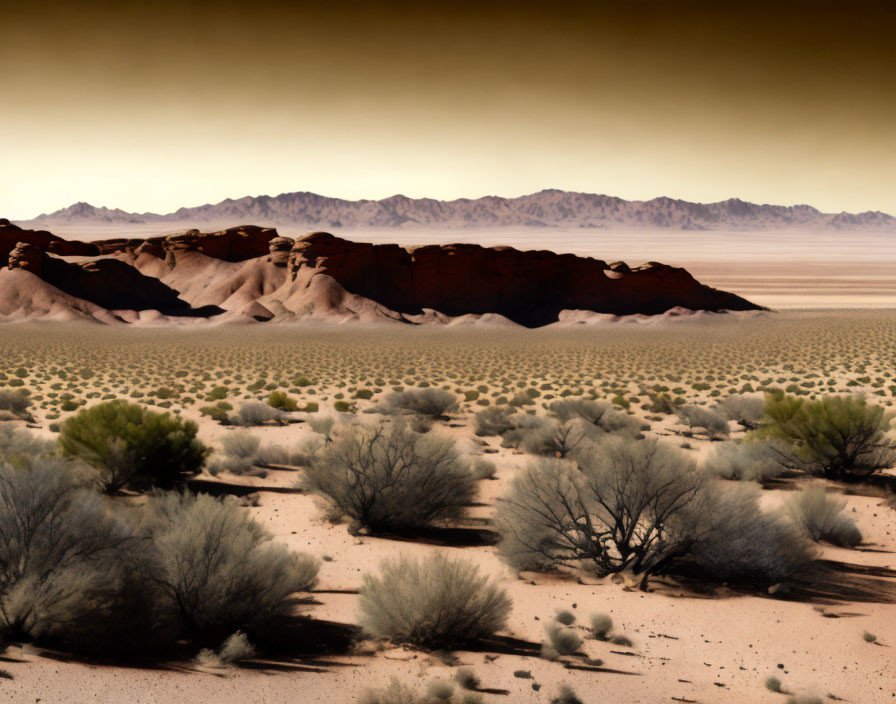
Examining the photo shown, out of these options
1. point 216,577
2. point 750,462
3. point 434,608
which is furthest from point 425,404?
point 216,577

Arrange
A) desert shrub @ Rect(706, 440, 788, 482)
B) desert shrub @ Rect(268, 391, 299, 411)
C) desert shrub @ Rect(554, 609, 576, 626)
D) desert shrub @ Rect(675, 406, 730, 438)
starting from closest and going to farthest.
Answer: desert shrub @ Rect(554, 609, 576, 626)
desert shrub @ Rect(706, 440, 788, 482)
desert shrub @ Rect(675, 406, 730, 438)
desert shrub @ Rect(268, 391, 299, 411)

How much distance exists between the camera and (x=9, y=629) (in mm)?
7109

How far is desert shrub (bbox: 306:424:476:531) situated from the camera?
11945 mm

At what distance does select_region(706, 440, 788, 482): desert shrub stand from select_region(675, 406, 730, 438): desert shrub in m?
4.57

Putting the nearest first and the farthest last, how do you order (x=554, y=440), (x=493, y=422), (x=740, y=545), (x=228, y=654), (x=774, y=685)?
(x=774, y=685), (x=228, y=654), (x=740, y=545), (x=554, y=440), (x=493, y=422)

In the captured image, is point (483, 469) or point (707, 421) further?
point (707, 421)

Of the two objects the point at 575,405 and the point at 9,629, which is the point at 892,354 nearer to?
the point at 575,405

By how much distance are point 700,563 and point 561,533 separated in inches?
70.3

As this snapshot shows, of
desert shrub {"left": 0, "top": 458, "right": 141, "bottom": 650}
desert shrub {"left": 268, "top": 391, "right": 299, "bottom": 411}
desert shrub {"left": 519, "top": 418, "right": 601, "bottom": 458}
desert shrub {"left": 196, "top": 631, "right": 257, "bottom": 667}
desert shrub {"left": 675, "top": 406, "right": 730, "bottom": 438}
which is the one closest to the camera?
desert shrub {"left": 0, "top": 458, "right": 141, "bottom": 650}

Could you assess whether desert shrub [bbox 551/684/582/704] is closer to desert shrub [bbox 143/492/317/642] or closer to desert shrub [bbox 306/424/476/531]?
desert shrub [bbox 143/492/317/642]

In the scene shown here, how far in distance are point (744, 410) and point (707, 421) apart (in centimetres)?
229

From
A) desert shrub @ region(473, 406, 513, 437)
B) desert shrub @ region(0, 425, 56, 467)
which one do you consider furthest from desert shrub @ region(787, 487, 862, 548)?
desert shrub @ region(0, 425, 56, 467)

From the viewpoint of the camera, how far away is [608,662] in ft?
24.6

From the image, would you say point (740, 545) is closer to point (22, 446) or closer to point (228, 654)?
point (228, 654)
